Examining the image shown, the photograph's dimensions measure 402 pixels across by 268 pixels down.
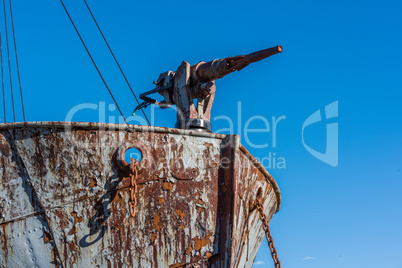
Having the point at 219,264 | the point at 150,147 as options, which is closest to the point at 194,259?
the point at 219,264

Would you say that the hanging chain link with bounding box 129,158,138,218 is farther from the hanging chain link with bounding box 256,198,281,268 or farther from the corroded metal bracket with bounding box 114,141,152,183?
the hanging chain link with bounding box 256,198,281,268

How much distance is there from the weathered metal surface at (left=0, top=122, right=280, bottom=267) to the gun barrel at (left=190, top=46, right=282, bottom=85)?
131 centimetres

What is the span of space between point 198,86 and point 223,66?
44 cm

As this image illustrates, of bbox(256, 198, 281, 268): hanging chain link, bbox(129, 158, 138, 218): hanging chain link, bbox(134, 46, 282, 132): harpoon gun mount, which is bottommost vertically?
bbox(256, 198, 281, 268): hanging chain link

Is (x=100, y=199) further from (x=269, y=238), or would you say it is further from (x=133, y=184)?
(x=269, y=238)

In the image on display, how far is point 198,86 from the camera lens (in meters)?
6.45

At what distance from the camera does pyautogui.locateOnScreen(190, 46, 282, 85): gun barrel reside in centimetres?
601

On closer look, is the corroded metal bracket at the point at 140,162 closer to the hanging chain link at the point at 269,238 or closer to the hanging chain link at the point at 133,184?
the hanging chain link at the point at 133,184

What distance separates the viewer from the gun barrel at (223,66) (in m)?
6.01

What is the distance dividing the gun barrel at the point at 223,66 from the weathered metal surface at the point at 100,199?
1.31 m

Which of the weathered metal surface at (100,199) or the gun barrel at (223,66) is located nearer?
the weathered metal surface at (100,199)

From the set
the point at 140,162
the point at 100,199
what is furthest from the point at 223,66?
the point at 100,199

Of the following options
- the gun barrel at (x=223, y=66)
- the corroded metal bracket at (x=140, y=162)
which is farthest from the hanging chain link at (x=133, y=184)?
the gun barrel at (x=223, y=66)

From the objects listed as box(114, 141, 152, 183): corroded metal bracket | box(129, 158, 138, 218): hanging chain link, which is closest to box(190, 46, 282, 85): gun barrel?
box(114, 141, 152, 183): corroded metal bracket
